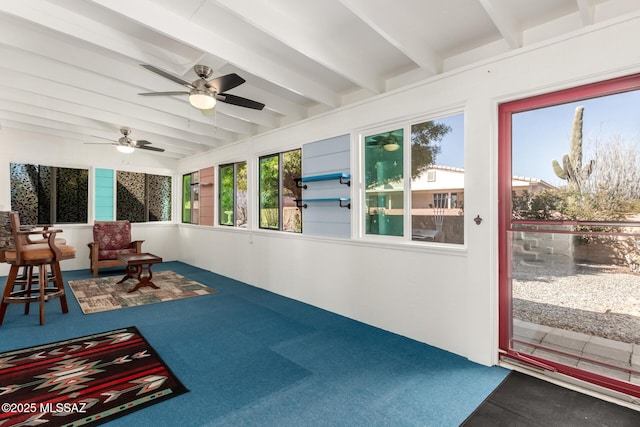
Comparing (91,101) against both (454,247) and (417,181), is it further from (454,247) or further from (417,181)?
(454,247)

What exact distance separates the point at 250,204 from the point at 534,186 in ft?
13.9

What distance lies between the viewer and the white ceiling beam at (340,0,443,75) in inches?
Answer: 89.3

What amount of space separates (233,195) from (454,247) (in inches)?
173

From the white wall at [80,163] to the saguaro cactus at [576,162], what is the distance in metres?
7.05

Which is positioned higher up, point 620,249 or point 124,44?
point 124,44

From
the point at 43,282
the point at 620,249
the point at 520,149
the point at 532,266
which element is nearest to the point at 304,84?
the point at 520,149

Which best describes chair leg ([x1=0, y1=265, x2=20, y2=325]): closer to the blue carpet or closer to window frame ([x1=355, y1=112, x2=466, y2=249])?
the blue carpet

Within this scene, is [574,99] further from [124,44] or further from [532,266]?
[124,44]

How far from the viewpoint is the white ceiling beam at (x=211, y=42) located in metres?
2.31

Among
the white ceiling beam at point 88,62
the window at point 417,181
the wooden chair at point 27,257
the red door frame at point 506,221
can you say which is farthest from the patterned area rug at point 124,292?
the red door frame at point 506,221

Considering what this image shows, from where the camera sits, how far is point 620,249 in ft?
7.54

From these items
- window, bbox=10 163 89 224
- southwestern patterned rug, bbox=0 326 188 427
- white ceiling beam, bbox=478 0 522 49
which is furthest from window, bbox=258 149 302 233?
window, bbox=10 163 89 224

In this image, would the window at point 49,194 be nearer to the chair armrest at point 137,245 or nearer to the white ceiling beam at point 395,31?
the chair armrest at point 137,245

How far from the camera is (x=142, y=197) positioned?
790 centimetres
